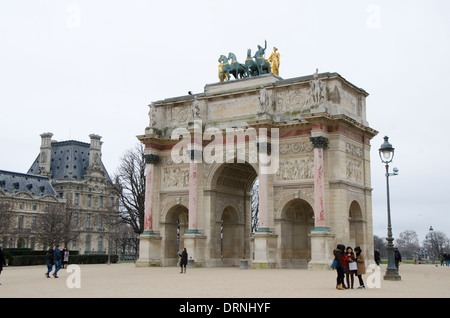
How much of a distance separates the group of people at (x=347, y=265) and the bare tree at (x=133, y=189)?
3454 centimetres

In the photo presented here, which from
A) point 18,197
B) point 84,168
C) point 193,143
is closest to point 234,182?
point 193,143

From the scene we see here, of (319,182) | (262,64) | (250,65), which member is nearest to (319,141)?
(319,182)

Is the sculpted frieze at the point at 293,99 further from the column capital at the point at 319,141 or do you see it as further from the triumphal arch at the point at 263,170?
the column capital at the point at 319,141

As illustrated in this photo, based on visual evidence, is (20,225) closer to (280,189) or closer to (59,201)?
(59,201)

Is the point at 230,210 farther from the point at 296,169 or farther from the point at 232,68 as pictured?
the point at 232,68

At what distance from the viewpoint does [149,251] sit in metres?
38.3

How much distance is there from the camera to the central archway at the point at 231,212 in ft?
124

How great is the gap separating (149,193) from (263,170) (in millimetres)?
8917

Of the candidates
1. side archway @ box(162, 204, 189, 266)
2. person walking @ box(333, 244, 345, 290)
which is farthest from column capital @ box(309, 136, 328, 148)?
person walking @ box(333, 244, 345, 290)

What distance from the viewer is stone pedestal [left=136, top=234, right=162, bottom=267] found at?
125ft

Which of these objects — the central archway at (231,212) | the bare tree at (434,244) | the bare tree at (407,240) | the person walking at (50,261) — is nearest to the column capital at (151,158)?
the central archway at (231,212)

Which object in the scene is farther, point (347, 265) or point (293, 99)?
point (293, 99)

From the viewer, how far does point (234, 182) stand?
132 ft

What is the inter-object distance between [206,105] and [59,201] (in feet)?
240
